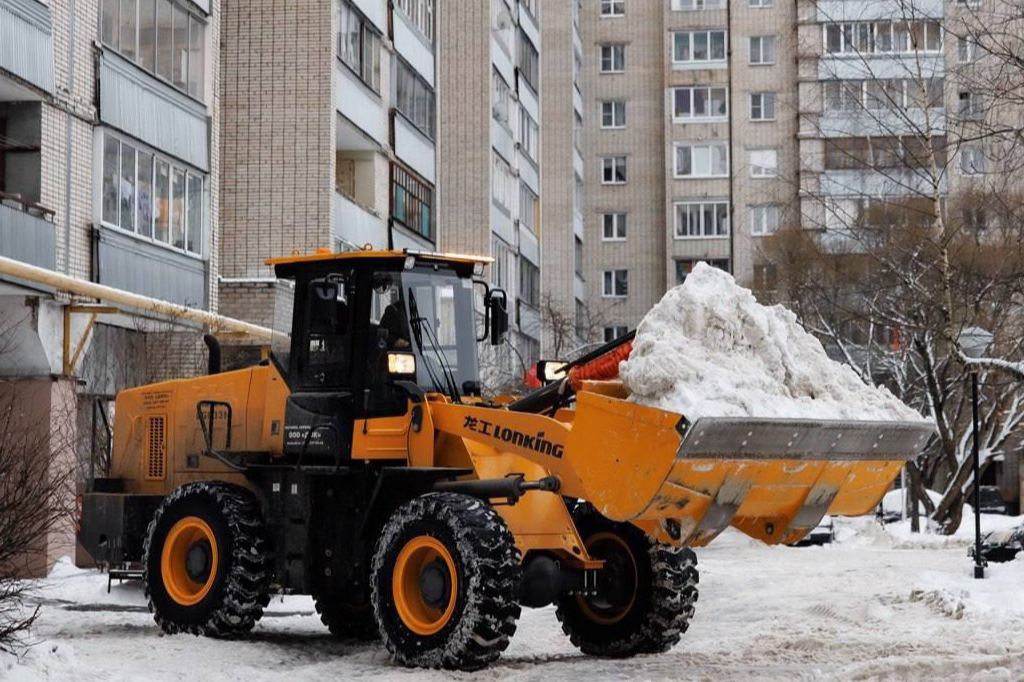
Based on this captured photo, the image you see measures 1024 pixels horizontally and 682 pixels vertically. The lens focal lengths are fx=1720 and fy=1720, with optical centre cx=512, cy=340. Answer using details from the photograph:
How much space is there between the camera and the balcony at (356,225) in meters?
34.8

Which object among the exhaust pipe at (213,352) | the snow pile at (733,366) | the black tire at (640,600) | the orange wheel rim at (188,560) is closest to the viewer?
the snow pile at (733,366)

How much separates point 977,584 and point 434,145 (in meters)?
25.5

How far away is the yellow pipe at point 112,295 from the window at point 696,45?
166 ft

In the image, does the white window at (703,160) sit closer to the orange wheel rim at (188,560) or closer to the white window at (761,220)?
the white window at (761,220)

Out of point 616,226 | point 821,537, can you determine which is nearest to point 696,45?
point 616,226

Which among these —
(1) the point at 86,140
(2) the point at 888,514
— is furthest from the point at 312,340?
(2) the point at 888,514

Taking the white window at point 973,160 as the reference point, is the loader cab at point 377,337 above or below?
below

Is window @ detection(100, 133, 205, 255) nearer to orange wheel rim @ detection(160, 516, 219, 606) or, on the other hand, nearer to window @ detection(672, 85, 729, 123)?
orange wheel rim @ detection(160, 516, 219, 606)

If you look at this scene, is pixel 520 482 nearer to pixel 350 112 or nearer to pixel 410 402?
pixel 410 402

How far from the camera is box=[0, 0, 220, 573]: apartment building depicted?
76.7ft

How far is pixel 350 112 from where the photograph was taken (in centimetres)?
3556

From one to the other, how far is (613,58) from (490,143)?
2830 cm

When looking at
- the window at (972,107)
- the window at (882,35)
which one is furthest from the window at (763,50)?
the window at (972,107)

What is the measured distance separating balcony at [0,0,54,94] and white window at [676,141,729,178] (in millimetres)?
52727
